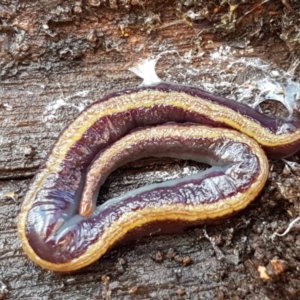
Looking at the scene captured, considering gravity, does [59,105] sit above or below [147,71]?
below

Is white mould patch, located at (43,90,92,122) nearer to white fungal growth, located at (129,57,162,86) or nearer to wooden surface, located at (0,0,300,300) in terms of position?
wooden surface, located at (0,0,300,300)

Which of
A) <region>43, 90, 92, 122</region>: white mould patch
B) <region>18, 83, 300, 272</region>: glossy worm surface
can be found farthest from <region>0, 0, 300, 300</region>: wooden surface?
<region>18, 83, 300, 272</region>: glossy worm surface

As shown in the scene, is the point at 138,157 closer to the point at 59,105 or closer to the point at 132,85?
the point at 132,85

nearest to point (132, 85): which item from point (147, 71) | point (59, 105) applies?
point (147, 71)

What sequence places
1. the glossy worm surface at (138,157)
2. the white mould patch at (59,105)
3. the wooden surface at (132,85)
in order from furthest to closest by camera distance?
the white mould patch at (59,105), the wooden surface at (132,85), the glossy worm surface at (138,157)

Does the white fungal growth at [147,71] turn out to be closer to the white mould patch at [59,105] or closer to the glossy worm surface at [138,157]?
the glossy worm surface at [138,157]

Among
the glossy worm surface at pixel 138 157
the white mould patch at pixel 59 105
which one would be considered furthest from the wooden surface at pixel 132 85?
the glossy worm surface at pixel 138 157

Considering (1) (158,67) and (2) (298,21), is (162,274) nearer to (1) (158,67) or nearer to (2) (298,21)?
(1) (158,67)
